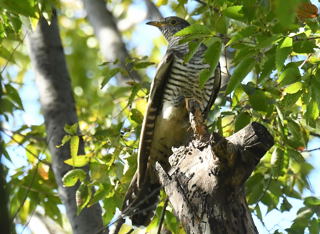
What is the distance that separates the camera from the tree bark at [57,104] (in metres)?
4.34

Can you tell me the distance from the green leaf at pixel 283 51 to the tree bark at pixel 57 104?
83.2 inches

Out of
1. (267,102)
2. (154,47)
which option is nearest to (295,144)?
(267,102)

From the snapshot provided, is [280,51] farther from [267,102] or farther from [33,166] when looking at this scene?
[33,166]

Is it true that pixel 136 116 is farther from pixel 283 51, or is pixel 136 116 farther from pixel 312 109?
pixel 283 51

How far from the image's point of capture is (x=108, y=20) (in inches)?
269

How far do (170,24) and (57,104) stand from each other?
1280mm

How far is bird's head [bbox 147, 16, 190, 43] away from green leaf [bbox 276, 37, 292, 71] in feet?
8.62

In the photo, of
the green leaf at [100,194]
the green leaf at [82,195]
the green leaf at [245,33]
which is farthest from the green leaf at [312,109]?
the green leaf at [82,195]

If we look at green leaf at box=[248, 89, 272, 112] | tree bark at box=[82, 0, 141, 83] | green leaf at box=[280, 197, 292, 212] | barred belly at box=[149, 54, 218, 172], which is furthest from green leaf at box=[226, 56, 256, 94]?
tree bark at box=[82, 0, 141, 83]

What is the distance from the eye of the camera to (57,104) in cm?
478

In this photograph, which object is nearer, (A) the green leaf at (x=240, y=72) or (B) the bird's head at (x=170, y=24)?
(A) the green leaf at (x=240, y=72)

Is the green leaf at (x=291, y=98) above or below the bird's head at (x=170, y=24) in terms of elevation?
below

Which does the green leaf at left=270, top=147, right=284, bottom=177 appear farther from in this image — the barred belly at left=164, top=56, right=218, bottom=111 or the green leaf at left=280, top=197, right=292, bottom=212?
the barred belly at left=164, top=56, right=218, bottom=111

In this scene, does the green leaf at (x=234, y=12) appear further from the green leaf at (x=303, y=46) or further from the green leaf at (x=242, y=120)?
the green leaf at (x=242, y=120)
